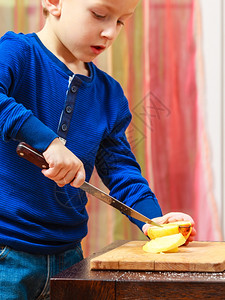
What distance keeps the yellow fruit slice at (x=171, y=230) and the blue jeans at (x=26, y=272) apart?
7.1 inches

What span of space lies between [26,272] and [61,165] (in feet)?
0.78

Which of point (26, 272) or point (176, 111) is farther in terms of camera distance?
point (176, 111)

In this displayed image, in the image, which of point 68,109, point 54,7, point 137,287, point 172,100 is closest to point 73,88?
point 68,109

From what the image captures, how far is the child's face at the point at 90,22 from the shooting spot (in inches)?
36.4

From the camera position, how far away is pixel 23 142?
808mm

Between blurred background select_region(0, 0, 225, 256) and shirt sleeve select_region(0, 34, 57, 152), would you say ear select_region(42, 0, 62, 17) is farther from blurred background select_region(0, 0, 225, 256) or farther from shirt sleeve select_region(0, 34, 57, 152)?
blurred background select_region(0, 0, 225, 256)

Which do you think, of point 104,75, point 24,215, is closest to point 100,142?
point 104,75

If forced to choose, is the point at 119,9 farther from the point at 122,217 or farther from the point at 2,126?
the point at 122,217

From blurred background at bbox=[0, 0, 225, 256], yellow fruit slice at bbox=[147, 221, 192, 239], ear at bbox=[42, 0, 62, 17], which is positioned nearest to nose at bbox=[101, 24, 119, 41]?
ear at bbox=[42, 0, 62, 17]

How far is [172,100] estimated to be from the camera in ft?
6.32

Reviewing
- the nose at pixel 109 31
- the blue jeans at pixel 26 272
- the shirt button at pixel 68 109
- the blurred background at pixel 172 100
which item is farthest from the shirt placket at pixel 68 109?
the blurred background at pixel 172 100

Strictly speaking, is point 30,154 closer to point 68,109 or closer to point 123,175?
point 68,109

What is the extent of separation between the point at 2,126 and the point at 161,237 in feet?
1.15

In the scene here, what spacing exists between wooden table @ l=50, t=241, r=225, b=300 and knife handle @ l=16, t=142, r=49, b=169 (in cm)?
18
